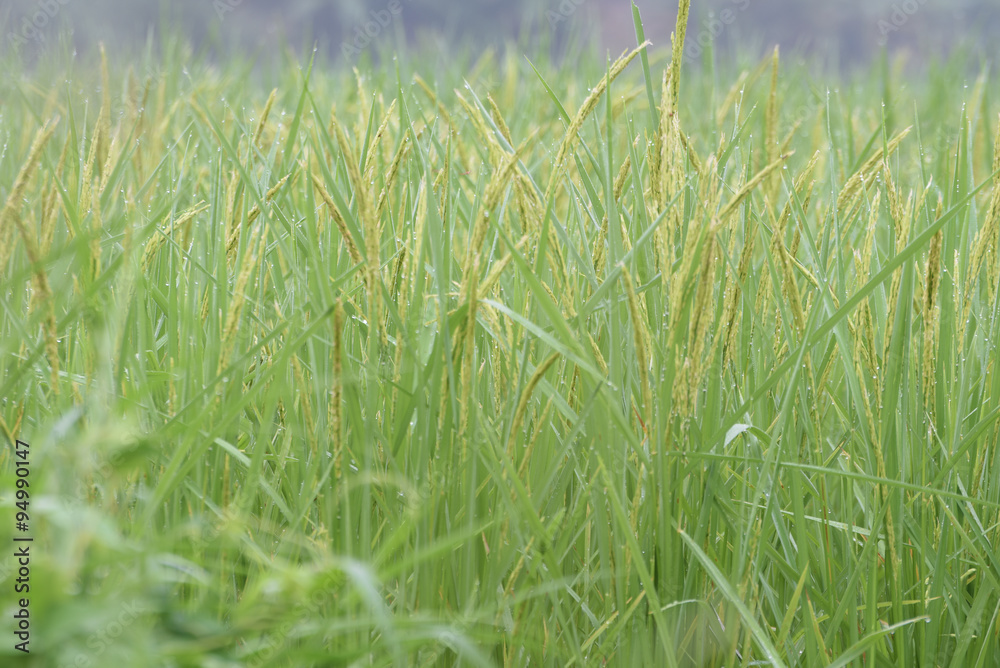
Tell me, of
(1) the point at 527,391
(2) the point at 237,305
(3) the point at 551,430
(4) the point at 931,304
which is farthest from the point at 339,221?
(4) the point at 931,304

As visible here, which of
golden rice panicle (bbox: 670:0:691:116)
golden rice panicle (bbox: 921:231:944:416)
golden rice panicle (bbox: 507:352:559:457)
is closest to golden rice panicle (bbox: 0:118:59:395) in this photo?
golden rice panicle (bbox: 507:352:559:457)

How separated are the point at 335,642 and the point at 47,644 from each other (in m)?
0.32

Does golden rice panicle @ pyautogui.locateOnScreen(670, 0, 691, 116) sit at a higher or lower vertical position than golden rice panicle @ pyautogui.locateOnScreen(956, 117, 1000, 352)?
higher

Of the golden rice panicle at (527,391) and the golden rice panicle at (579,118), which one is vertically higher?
the golden rice panicle at (579,118)

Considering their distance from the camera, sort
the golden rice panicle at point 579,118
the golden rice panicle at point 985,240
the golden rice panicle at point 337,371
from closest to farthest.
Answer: the golden rice panicle at point 337,371, the golden rice panicle at point 579,118, the golden rice panicle at point 985,240

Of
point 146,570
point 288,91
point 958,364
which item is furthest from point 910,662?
point 288,91

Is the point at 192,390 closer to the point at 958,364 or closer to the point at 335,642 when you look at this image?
the point at 335,642

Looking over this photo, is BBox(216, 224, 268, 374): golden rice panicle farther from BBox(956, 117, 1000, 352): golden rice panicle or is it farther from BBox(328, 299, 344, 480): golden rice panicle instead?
BBox(956, 117, 1000, 352): golden rice panicle

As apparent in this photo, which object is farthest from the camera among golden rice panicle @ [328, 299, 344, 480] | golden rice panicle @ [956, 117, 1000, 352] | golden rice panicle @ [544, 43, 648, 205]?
golden rice panicle @ [956, 117, 1000, 352]

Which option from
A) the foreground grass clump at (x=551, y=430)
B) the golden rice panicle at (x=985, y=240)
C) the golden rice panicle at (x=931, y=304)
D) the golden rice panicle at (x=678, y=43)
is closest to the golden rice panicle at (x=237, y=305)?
the foreground grass clump at (x=551, y=430)

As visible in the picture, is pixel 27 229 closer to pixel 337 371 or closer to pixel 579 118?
pixel 337 371

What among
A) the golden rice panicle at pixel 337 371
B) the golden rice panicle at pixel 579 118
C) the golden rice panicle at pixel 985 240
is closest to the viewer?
the golden rice panicle at pixel 337 371

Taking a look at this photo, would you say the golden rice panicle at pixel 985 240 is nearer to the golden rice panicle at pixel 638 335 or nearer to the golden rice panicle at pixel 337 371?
the golden rice panicle at pixel 638 335

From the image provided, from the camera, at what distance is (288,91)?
3.40m
